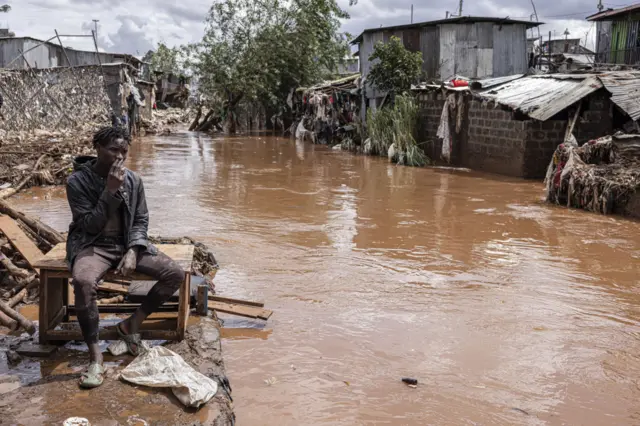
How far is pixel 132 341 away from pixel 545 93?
12.5m

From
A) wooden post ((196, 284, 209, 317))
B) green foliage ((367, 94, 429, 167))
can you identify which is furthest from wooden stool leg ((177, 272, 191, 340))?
green foliage ((367, 94, 429, 167))

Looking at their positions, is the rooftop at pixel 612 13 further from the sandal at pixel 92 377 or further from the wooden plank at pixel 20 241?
the sandal at pixel 92 377

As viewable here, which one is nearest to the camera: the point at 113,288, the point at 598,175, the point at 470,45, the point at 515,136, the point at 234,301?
the point at 113,288

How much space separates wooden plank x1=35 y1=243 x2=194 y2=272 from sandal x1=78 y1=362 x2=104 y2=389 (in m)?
0.71

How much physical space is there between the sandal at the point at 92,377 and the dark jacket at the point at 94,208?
0.69m

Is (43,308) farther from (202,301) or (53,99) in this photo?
(53,99)

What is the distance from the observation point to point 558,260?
803 centimetres

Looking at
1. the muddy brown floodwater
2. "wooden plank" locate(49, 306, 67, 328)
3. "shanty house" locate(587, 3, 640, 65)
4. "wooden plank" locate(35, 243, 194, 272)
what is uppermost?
"shanty house" locate(587, 3, 640, 65)

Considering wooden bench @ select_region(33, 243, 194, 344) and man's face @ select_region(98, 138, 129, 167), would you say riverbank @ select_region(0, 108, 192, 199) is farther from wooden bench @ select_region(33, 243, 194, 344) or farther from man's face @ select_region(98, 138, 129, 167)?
man's face @ select_region(98, 138, 129, 167)

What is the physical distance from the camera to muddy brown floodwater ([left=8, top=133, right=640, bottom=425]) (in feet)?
14.1

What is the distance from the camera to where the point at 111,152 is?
4188 millimetres

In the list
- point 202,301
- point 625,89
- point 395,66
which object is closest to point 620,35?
point 395,66

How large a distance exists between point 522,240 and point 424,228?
4.70 ft

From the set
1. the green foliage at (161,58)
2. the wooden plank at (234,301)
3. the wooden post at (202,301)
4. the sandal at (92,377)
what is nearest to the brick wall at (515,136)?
the wooden plank at (234,301)
